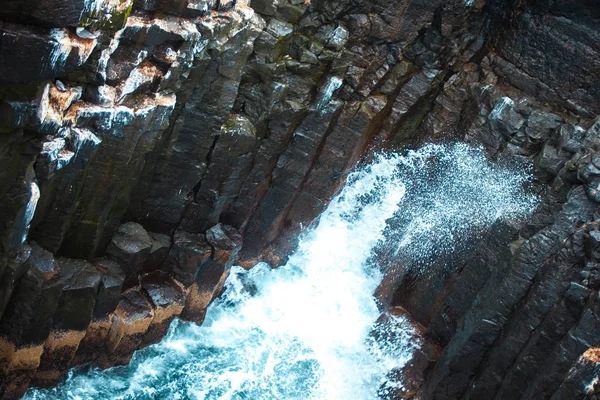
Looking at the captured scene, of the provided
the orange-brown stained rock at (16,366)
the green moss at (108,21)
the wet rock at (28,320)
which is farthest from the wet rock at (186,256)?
the green moss at (108,21)

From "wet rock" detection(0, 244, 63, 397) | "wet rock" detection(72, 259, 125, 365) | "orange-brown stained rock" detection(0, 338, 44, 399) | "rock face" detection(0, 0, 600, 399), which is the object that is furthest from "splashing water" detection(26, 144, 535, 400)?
"wet rock" detection(0, 244, 63, 397)

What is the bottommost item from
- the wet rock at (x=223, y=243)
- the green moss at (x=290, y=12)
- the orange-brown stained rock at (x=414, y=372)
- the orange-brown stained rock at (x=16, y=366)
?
the orange-brown stained rock at (x=16, y=366)

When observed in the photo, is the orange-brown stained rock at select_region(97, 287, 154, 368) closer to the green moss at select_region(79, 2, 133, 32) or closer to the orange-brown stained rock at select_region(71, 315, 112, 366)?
the orange-brown stained rock at select_region(71, 315, 112, 366)

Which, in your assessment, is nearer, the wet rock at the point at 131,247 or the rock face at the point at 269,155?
the rock face at the point at 269,155

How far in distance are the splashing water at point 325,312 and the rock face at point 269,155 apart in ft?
2.20

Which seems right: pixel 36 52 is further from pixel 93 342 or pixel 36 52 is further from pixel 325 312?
pixel 325 312

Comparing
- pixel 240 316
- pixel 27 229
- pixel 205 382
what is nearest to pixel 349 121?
pixel 240 316

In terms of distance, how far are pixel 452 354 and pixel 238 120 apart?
987cm

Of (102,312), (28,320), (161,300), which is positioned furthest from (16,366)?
(161,300)

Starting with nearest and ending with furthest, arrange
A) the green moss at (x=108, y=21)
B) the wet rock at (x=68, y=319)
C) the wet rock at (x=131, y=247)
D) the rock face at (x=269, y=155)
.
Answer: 1. the green moss at (x=108, y=21)
2. the rock face at (x=269, y=155)
3. the wet rock at (x=68, y=319)
4. the wet rock at (x=131, y=247)

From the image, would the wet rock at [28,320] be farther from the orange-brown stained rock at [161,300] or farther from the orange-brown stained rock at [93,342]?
the orange-brown stained rock at [161,300]

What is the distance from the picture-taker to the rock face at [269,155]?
18.6 meters

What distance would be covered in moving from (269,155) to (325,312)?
19.4 feet

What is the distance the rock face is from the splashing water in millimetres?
672
